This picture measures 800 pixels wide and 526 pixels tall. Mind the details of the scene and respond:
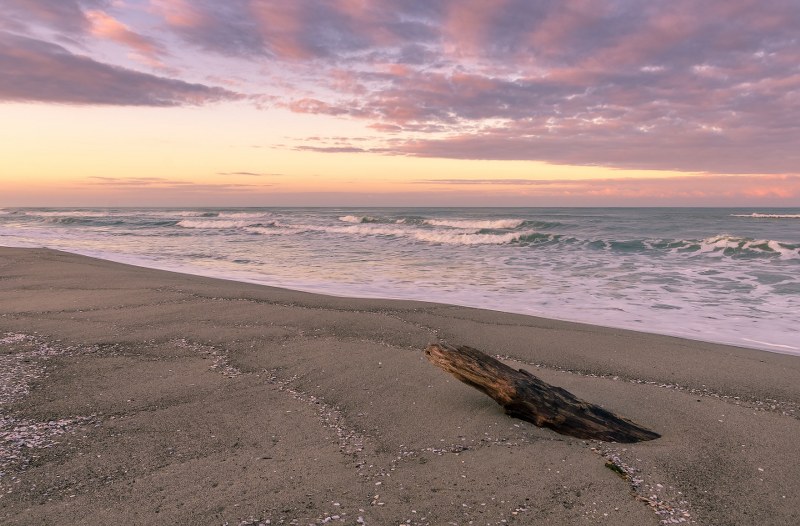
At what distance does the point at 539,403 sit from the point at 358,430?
4.77 ft

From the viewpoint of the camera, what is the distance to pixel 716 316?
966 cm

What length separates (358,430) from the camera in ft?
13.8

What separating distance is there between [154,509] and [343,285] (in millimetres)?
9835

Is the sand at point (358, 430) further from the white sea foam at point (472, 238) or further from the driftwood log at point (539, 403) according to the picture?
the white sea foam at point (472, 238)

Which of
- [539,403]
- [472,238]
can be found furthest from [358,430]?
[472,238]

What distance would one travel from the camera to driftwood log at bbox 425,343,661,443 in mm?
4180

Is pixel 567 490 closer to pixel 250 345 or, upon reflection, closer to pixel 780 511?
pixel 780 511

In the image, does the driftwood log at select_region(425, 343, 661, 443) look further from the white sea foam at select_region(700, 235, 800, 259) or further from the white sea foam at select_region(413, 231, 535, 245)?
the white sea foam at select_region(413, 231, 535, 245)

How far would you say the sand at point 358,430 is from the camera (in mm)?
3168

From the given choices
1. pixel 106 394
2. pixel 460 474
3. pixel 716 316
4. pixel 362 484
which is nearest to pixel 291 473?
pixel 362 484

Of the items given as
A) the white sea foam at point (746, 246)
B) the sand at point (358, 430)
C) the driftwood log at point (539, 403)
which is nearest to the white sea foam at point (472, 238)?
the white sea foam at point (746, 246)

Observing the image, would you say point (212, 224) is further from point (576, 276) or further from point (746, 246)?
point (746, 246)

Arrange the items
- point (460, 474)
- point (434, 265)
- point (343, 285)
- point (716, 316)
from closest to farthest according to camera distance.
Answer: point (460, 474) < point (716, 316) < point (343, 285) < point (434, 265)

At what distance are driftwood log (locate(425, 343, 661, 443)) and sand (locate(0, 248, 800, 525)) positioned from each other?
13 cm
